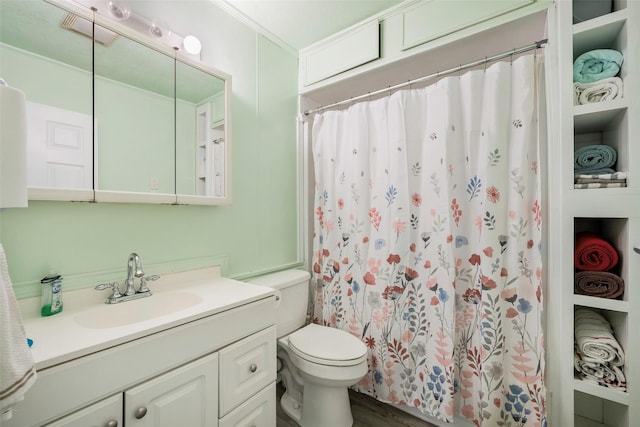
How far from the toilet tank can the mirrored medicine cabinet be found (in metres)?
0.59

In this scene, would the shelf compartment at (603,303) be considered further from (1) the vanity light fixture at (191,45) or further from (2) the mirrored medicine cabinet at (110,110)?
(1) the vanity light fixture at (191,45)

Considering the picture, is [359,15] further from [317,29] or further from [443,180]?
[443,180]

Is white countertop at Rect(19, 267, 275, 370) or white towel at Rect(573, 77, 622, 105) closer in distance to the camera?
white countertop at Rect(19, 267, 275, 370)

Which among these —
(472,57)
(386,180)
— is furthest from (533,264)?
(472,57)

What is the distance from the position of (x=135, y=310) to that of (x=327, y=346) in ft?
3.14

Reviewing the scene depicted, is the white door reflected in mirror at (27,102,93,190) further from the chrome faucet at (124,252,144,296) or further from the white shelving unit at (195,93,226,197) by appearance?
the white shelving unit at (195,93,226,197)

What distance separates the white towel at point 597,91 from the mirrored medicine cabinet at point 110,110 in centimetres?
166

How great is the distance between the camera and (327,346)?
152 cm

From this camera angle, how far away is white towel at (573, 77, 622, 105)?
1.09 meters

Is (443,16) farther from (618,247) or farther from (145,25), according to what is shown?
(145,25)

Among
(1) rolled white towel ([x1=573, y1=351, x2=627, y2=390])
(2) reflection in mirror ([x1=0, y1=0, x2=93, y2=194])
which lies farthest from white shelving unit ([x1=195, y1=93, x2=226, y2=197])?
(1) rolled white towel ([x1=573, y1=351, x2=627, y2=390])

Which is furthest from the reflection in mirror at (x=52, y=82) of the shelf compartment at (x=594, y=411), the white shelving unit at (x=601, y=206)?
the shelf compartment at (x=594, y=411)

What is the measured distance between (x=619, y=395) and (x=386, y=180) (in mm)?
1321

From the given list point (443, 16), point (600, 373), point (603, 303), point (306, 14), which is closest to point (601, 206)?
point (603, 303)
